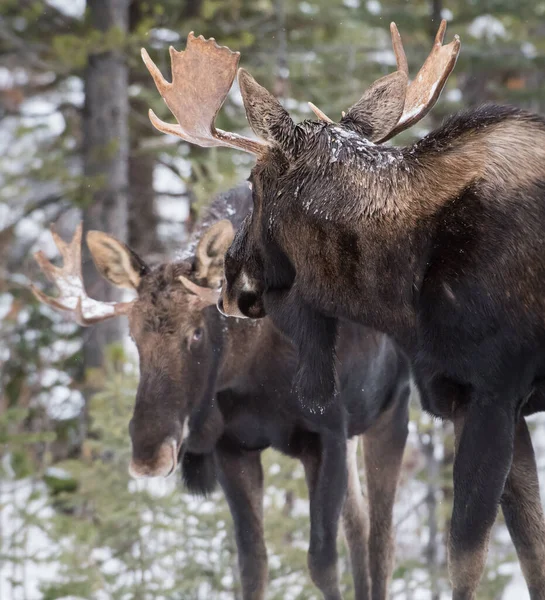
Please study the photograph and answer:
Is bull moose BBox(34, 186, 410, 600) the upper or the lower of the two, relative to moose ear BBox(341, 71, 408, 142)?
lower

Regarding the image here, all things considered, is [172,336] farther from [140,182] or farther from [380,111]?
→ [140,182]

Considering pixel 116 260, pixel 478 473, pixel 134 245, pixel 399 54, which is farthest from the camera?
pixel 134 245

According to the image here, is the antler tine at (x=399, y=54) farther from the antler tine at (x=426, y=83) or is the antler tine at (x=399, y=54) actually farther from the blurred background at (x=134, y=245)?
the blurred background at (x=134, y=245)

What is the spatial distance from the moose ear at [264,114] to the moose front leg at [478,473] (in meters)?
1.37

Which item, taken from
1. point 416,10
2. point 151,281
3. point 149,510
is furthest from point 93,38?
point 151,281

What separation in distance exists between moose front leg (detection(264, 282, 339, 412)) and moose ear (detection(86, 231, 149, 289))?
43.4 inches

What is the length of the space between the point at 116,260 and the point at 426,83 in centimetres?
192

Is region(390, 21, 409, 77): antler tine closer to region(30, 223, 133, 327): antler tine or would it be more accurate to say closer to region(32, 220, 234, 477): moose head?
region(32, 220, 234, 477): moose head

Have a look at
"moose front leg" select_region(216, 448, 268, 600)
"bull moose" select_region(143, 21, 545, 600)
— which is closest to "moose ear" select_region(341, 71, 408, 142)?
"bull moose" select_region(143, 21, 545, 600)

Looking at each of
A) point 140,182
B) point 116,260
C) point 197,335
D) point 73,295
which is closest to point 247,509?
point 197,335

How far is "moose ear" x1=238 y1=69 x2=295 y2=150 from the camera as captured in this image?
4477 mm

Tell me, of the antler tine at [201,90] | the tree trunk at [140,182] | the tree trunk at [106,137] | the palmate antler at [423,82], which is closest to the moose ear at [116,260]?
the antler tine at [201,90]

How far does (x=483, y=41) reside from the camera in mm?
12977

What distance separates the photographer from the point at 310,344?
483cm
